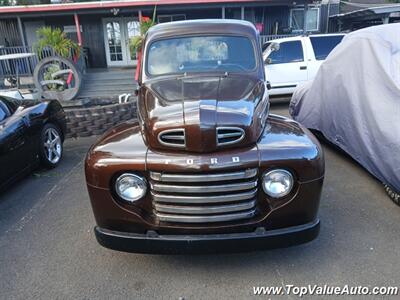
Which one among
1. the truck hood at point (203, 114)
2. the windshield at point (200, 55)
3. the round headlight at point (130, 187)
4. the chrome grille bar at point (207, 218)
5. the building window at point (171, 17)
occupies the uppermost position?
the building window at point (171, 17)

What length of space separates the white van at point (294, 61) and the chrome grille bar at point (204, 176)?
24.0 feet

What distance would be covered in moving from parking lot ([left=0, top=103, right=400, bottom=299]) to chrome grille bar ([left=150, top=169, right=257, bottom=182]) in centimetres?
94

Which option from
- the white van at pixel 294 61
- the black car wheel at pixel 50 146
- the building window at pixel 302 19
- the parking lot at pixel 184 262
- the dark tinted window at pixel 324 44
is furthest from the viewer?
the building window at pixel 302 19

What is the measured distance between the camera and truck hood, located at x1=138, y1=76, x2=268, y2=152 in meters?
2.55

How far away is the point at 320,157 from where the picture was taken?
8.67ft

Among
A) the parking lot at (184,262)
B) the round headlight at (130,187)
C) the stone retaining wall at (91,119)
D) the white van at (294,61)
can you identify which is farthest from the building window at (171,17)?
the round headlight at (130,187)

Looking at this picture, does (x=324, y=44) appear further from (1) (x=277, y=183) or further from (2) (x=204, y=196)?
(2) (x=204, y=196)

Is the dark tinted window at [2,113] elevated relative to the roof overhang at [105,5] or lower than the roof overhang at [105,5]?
lower

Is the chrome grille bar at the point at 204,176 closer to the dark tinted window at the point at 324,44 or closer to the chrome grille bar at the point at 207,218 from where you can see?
the chrome grille bar at the point at 207,218

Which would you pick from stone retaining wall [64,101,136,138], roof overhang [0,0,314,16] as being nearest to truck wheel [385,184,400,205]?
stone retaining wall [64,101,136,138]

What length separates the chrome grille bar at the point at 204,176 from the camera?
249 cm

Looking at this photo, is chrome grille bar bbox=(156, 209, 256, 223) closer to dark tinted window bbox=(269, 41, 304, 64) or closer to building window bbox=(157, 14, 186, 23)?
dark tinted window bbox=(269, 41, 304, 64)

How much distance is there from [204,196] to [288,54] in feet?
25.9

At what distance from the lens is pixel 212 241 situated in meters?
2.56
